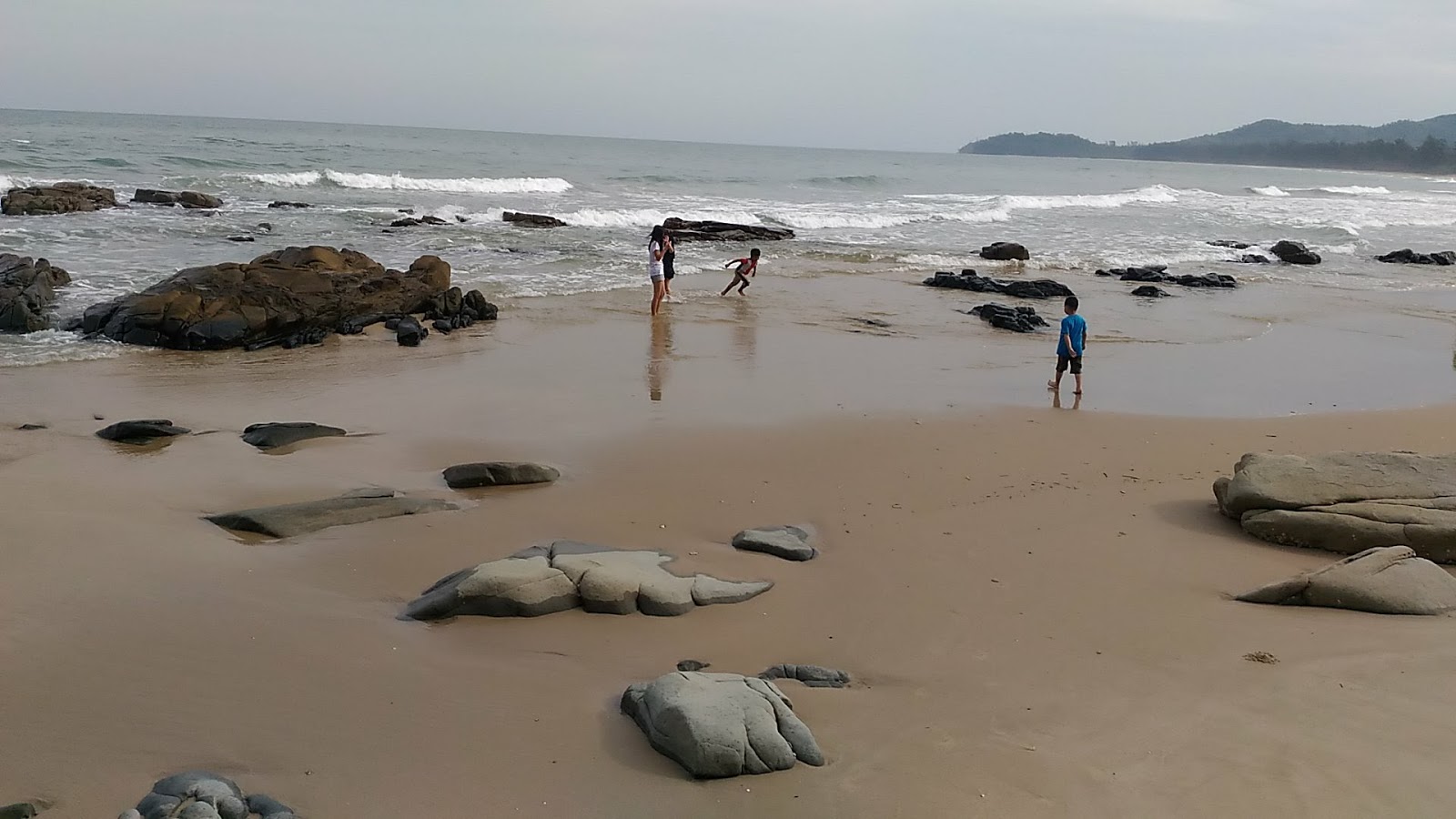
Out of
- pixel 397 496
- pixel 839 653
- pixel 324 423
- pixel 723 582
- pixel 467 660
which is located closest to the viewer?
pixel 467 660

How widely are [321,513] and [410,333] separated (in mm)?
7079

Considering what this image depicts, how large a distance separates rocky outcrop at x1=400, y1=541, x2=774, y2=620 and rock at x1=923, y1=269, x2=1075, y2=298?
15143 millimetres

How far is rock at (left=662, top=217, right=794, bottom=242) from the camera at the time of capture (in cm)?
2857

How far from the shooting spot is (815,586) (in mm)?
6215

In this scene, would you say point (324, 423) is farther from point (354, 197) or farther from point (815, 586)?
point (354, 197)

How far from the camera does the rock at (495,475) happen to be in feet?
25.3

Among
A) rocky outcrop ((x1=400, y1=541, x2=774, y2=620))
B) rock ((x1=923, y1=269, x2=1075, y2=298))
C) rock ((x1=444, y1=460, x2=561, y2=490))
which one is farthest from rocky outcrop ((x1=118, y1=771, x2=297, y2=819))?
rock ((x1=923, y1=269, x2=1075, y2=298))

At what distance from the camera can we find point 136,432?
8492 millimetres

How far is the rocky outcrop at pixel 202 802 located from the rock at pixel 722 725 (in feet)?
4.51

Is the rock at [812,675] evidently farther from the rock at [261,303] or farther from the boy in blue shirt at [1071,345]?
the rock at [261,303]

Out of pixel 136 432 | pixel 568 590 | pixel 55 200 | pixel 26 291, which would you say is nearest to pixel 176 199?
pixel 55 200

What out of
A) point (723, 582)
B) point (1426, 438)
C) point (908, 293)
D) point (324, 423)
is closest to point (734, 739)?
point (723, 582)

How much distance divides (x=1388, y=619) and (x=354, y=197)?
37133 mm

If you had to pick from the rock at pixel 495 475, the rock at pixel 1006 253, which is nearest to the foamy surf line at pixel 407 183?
the rock at pixel 1006 253
